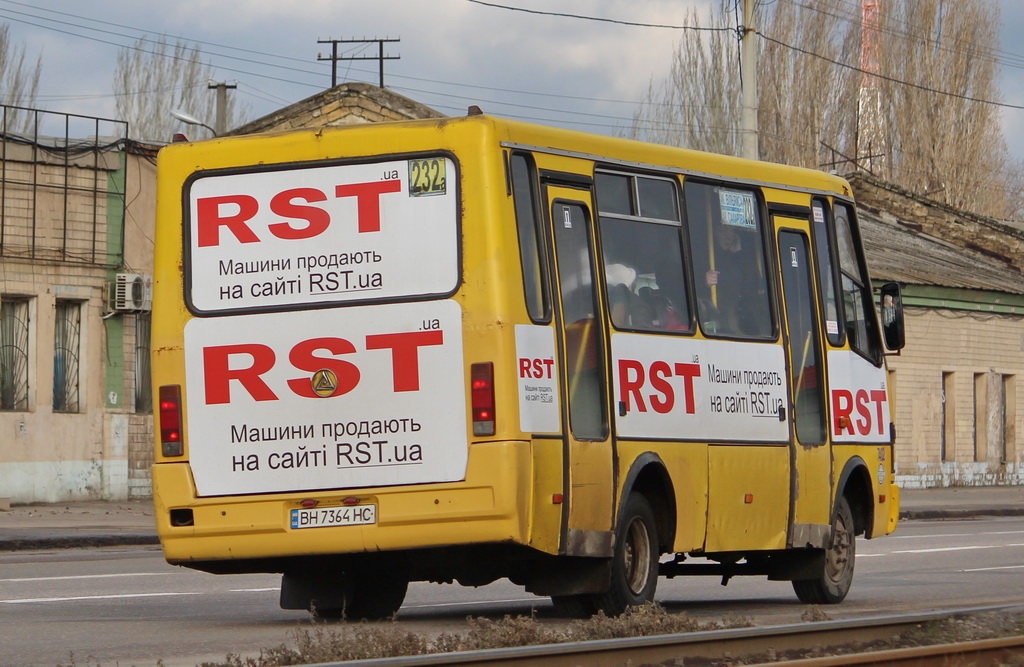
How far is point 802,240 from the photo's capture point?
12.9 meters

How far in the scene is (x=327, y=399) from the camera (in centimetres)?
991

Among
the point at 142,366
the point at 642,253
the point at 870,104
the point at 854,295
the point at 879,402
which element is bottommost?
the point at 879,402

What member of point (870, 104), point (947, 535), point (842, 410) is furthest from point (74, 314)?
point (870, 104)

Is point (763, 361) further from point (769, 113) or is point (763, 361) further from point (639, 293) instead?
point (769, 113)

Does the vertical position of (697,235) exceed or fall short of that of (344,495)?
it exceeds it

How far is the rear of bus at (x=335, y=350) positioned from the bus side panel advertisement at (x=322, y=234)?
11 millimetres

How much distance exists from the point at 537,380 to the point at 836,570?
4.24 meters

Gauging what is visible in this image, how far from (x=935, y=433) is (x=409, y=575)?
99.9ft

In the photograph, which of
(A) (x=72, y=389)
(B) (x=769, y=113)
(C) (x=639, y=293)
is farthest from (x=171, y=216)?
(B) (x=769, y=113)

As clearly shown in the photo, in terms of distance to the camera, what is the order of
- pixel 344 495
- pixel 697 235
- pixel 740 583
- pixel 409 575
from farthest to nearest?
pixel 740 583 < pixel 697 235 < pixel 409 575 < pixel 344 495

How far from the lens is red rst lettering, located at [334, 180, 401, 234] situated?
9969 millimetres

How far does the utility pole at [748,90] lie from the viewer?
2675 cm

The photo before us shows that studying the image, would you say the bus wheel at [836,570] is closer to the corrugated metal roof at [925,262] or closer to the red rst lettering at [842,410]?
the red rst lettering at [842,410]

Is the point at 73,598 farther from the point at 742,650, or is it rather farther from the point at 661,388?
the point at 742,650
